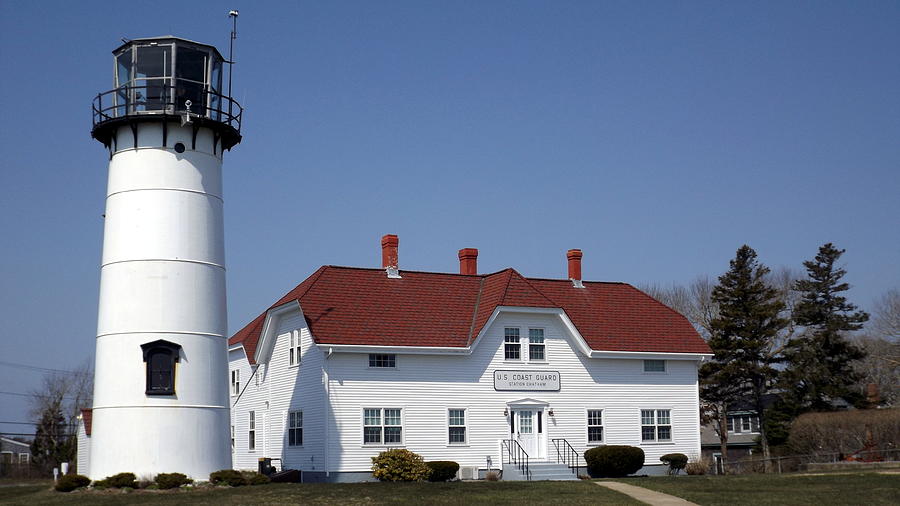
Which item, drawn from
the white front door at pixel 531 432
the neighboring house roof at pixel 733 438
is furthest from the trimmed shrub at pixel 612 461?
the neighboring house roof at pixel 733 438

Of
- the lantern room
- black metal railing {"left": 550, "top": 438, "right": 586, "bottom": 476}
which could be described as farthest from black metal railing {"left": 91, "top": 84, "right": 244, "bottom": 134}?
black metal railing {"left": 550, "top": 438, "right": 586, "bottom": 476}

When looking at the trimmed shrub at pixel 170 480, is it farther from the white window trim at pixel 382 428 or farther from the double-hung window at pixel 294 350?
the double-hung window at pixel 294 350

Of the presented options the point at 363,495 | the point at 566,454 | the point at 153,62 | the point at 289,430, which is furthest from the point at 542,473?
the point at 153,62

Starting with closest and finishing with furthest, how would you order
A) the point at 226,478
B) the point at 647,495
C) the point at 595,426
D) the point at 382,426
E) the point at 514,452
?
the point at 647,495 → the point at 226,478 → the point at 382,426 → the point at 514,452 → the point at 595,426

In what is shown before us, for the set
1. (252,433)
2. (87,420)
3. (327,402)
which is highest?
(327,402)

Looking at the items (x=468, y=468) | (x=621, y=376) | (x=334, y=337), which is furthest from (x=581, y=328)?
(x=334, y=337)

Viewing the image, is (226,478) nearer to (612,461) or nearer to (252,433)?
(252,433)

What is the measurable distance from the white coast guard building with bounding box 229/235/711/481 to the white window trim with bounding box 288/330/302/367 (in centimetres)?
8

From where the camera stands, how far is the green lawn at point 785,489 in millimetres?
22806

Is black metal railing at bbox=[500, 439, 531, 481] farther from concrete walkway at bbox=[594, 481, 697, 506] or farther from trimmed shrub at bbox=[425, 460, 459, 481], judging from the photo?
concrete walkway at bbox=[594, 481, 697, 506]

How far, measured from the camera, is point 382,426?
32.3 m

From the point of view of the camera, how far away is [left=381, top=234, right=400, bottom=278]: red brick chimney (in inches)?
1417

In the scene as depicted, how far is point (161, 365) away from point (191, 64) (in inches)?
310

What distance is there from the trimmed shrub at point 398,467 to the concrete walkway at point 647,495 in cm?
544
